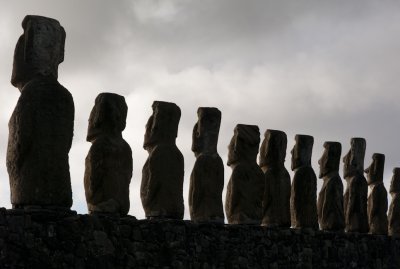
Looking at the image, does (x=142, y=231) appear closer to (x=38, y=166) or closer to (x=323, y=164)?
(x=38, y=166)

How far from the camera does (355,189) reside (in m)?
23.0

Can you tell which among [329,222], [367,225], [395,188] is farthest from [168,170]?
[395,188]

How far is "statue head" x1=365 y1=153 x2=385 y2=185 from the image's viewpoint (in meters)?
24.1

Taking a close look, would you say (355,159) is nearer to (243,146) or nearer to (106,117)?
(243,146)

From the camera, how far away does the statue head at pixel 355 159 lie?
76.6 ft

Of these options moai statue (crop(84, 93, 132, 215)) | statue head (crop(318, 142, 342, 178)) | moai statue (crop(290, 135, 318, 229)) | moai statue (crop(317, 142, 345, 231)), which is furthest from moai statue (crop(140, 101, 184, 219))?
statue head (crop(318, 142, 342, 178))

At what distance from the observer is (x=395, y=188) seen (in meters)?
25.0

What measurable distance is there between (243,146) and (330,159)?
10.8ft

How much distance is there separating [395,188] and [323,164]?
3380 millimetres

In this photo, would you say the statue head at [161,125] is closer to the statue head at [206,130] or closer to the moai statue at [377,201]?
the statue head at [206,130]

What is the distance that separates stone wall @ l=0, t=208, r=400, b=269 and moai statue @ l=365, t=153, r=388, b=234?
358mm

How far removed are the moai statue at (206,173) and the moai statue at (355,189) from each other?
4787 mm

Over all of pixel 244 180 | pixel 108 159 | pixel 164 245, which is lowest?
pixel 164 245

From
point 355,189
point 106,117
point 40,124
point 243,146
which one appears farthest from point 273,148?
point 40,124
